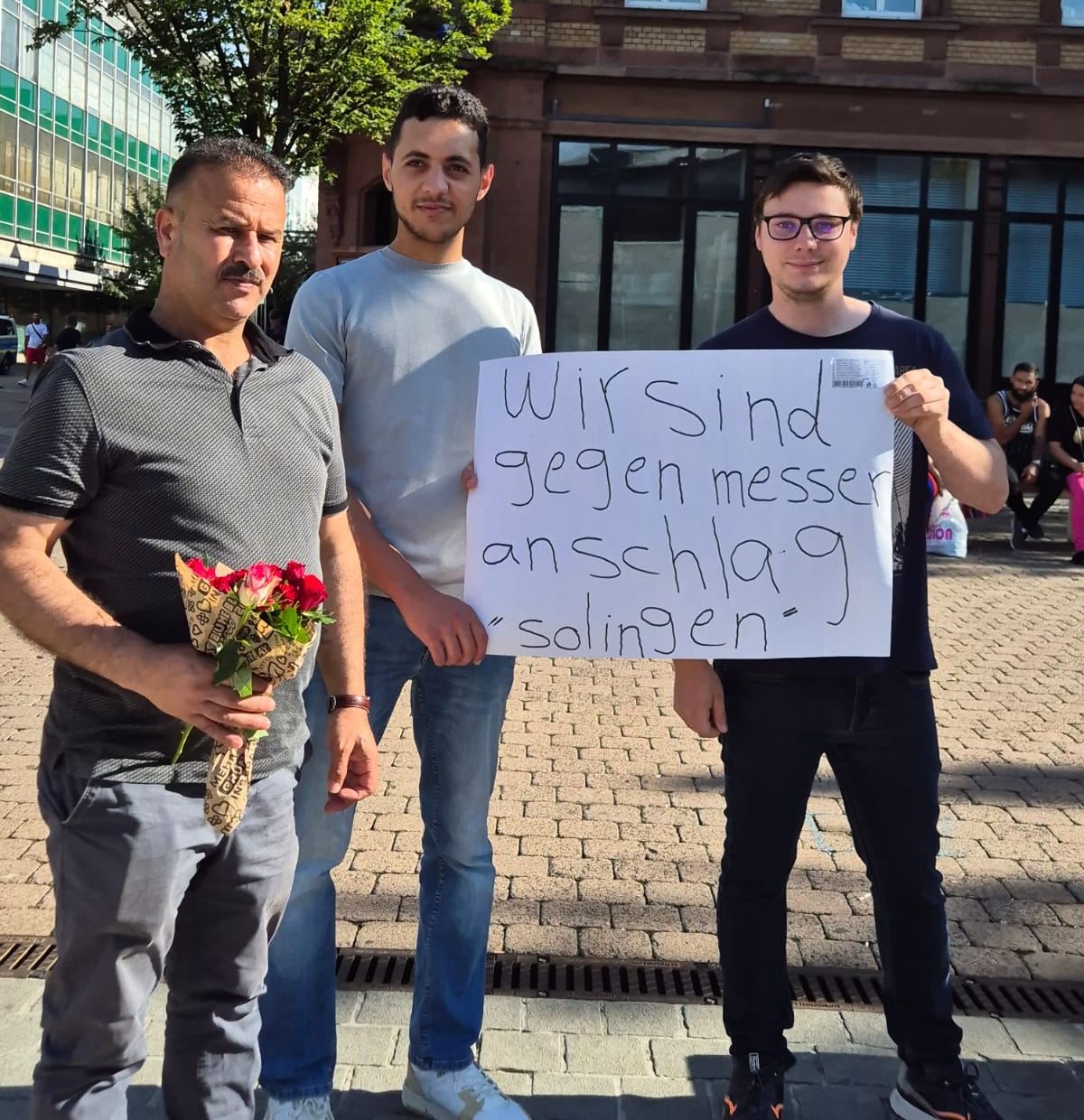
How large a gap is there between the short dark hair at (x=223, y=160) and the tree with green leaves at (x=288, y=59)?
15.3m

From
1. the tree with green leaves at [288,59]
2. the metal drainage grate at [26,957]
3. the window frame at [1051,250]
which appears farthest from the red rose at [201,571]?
the window frame at [1051,250]

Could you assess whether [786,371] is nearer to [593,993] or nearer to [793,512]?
[793,512]

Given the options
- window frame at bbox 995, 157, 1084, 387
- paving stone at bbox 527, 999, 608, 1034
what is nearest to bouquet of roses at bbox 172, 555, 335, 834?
paving stone at bbox 527, 999, 608, 1034

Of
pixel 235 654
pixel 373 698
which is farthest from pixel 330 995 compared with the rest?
pixel 235 654

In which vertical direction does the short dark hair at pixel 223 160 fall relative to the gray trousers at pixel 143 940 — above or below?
above

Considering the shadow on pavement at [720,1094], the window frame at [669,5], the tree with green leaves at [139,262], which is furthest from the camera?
the tree with green leaves at [139,262]

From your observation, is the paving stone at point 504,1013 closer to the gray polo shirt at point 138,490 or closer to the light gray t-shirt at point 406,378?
the light gray t-shirt at point 406,378

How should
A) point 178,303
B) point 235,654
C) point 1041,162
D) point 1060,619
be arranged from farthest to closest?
point 1041,162
point 1060,619
point 178,303
point 235,654

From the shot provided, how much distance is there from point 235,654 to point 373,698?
3.37 ft

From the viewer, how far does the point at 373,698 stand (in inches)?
127

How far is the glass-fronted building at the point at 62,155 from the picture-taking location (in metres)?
50.3

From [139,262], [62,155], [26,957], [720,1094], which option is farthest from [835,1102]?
[62,155]

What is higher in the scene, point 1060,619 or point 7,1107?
point 1060,619

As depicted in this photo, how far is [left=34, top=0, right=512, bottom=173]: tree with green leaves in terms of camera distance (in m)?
17.1
